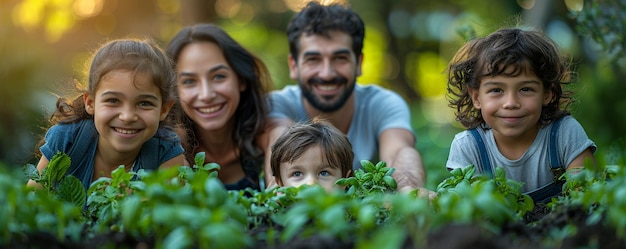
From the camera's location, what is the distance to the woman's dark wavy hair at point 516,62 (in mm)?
3381

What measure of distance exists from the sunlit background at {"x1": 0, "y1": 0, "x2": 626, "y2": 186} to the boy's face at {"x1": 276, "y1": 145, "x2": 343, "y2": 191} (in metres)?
0.82

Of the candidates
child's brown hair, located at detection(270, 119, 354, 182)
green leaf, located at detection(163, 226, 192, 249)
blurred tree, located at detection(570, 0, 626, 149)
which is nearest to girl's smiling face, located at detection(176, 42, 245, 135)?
child's brown hair, located at detection(270, 119, 354, 182)

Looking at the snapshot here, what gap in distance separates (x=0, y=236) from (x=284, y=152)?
1841mm

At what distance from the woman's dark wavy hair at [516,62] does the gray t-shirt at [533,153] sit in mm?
86

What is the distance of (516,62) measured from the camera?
3.36 m

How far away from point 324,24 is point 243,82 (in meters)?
0.76

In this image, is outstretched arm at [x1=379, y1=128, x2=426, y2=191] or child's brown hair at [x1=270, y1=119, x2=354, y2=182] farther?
outstretched arm at [x1=379, y1=128, x2=426, y2=191]

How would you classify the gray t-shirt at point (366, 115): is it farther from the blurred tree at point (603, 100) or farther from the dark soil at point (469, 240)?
the dark soil at point (469, 240)

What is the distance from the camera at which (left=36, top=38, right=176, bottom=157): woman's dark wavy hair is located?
347 cm

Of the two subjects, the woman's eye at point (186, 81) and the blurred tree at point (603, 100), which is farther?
the blurred tree at point (603, 100)

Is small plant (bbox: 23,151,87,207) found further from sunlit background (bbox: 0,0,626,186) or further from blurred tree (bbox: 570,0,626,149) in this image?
blurred tree (bbox: 570,0,626,149)

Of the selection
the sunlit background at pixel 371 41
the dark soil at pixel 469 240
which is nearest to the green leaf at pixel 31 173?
the dark soil at pixel 469 240

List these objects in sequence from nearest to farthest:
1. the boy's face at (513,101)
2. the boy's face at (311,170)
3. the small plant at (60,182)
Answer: the small plant at (60,182) < the boy's face at (513,101) < the boy's face at (311,170)

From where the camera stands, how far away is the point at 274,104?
5332 mm
